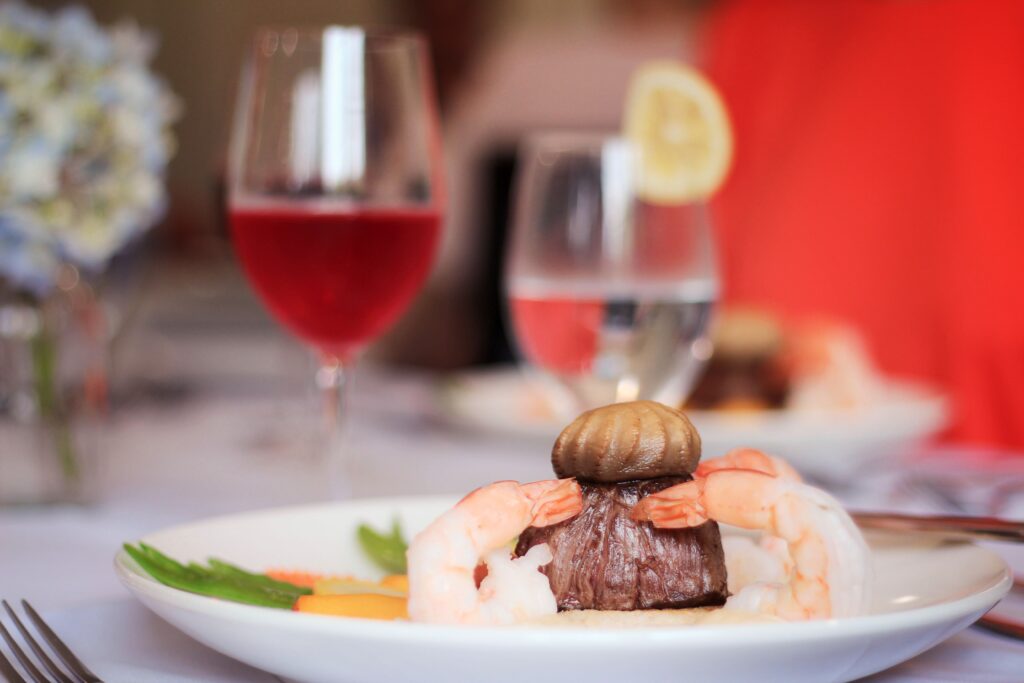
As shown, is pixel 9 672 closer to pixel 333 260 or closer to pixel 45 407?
pixel 333 260

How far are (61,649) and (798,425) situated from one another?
36.2 inches

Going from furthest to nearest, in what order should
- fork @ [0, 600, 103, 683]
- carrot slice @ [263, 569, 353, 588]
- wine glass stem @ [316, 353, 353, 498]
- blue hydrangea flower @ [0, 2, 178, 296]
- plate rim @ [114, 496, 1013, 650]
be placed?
blue hydrangea flower @ [0, 2, 178, 296] < wine glass stem @ [316, 353, 353, 498] < carrot slice @ [263, 569, 353, 588] < fork @ [0, 600, 103, 683] < plate rim @ [114, 496, 1013, 650]

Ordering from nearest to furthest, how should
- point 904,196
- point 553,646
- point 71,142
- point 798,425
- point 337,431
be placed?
point 553,646 < point 337,431 < point 71,142 < point 798,425 < point 904,196

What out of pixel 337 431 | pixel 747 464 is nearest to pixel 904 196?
pixel 337 431

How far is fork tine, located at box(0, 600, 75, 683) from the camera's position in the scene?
0.59 meters

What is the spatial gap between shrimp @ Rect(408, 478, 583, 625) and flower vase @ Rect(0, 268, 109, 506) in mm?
676

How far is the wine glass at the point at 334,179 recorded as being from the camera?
1.05 m

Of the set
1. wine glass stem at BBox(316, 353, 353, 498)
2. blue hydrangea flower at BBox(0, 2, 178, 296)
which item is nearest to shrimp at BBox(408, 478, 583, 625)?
wine glass stem at BBox(316, 353, 353, 498)

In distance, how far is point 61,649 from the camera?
634 millimetres

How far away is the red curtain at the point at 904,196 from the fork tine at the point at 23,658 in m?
2.70

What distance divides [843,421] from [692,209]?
0.37 m

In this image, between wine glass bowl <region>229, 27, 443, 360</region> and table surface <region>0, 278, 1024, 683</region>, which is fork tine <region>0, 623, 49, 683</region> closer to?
table surface <region>0, 278, 1024, 683</region>

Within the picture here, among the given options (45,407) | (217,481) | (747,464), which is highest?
(747,464)

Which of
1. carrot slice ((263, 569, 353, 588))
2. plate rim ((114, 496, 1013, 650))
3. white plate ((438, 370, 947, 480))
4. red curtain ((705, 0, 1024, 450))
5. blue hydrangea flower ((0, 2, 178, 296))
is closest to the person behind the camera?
plate rim ((114, 496, 1013, 650))
